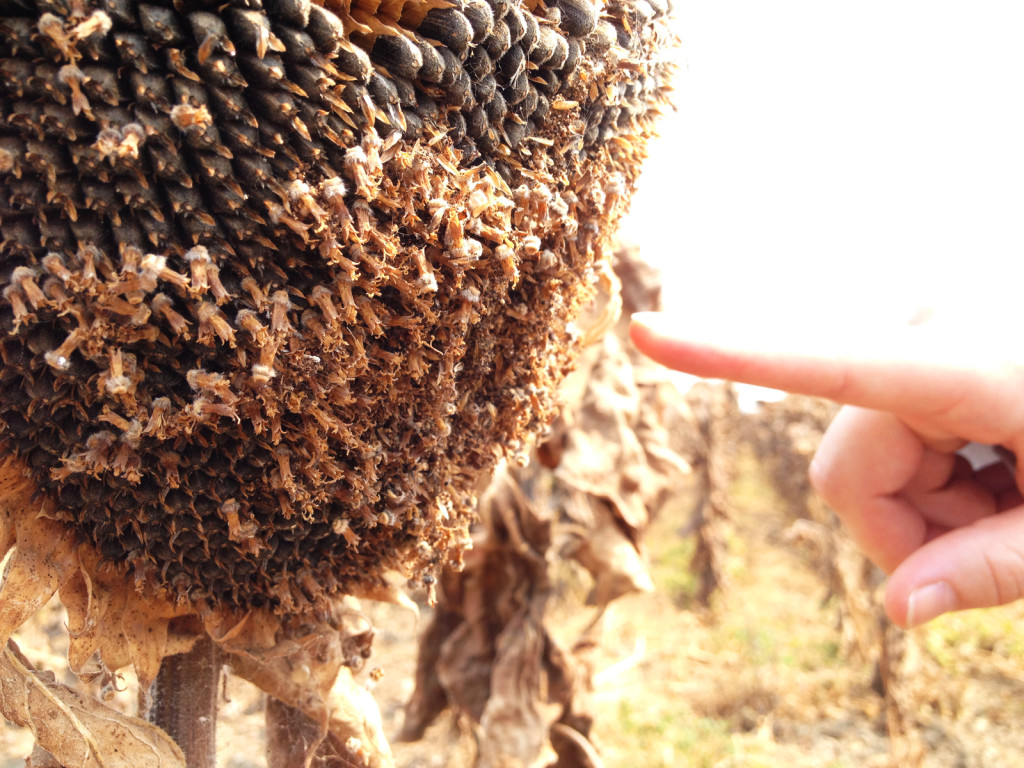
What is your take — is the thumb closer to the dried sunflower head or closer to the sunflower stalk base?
the dried sunflower head

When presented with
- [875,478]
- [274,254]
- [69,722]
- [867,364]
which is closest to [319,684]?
[69,722]

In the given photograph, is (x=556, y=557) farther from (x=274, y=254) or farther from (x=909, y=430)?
(x=274, y=254)

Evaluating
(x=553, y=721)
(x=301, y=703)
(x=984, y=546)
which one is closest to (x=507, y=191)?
(x=301, y=703)

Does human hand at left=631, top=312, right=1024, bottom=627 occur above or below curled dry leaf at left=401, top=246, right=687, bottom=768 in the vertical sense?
above

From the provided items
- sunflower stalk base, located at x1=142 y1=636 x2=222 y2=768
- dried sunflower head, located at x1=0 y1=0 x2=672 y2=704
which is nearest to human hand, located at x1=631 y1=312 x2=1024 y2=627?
dried sunflower head, located at x1=0 y1=0 x2=672 y2=704

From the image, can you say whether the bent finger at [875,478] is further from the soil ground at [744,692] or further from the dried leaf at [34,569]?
the dried leaf at [34,569]

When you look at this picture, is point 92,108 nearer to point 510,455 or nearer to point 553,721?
point 510,455
